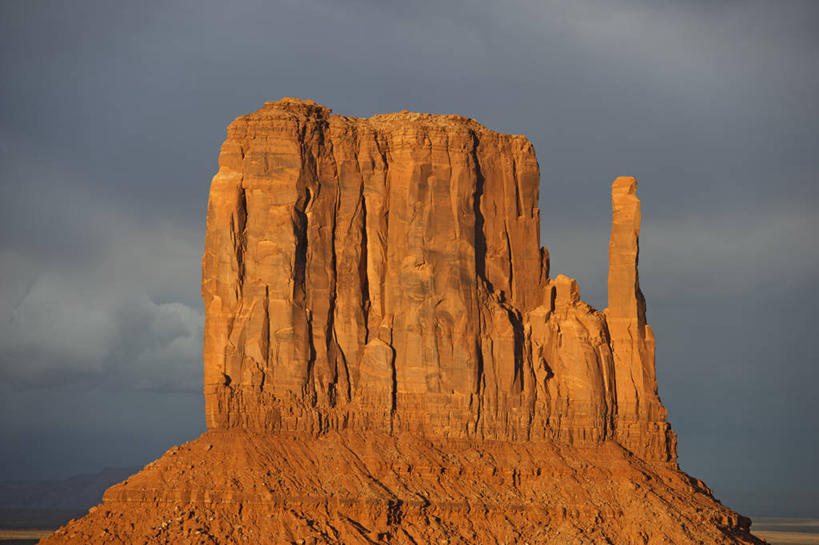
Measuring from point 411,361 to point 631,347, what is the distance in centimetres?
1268

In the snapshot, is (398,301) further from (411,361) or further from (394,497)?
(394,497)

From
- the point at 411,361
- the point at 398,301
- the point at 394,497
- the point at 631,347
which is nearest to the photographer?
the point at 394,497

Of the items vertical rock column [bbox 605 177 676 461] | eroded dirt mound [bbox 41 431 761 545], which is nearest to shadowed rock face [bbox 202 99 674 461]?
vertical rock column [bbox 605 177 676 461]

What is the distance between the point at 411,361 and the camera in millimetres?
79562

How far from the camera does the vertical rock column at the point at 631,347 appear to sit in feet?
272

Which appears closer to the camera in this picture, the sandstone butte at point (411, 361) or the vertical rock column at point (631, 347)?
the sandstone butte at point (411, 361)

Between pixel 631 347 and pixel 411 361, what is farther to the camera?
pixel 631 347

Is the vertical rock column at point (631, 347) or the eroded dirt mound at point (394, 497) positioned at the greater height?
the vertical rock column at point (631, 347)

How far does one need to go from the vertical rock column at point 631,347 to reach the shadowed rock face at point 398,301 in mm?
109

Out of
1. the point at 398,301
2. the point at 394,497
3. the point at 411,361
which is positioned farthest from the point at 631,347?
the point at 394,497

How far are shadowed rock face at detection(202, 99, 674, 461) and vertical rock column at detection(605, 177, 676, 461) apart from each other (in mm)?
109

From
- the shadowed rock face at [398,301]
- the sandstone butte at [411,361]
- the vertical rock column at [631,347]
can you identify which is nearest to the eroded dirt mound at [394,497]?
the sandstone butte at [411,361]

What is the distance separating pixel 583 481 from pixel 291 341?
16.3 m

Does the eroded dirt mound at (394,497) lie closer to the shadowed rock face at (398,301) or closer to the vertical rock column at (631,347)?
the shadowed rock face at (398,301)
